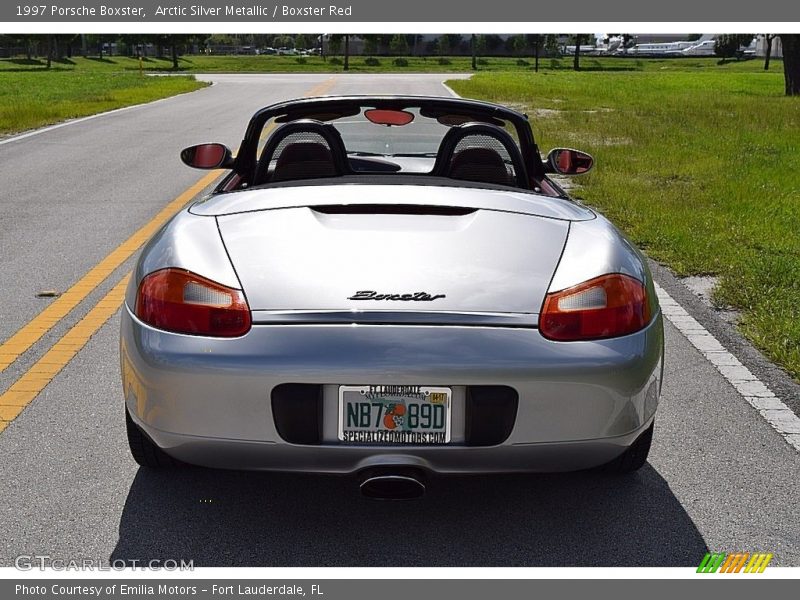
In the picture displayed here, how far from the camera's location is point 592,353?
120 inches

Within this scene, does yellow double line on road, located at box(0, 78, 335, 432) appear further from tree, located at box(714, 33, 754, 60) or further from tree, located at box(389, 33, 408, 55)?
tree, located at box(389, 33, 408, 55)

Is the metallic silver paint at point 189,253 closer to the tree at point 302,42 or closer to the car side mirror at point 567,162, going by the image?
the car side mirror at point 567,162

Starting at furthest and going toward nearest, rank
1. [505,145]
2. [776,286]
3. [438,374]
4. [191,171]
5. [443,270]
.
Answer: [191,171], [776,286], [505,145], [443,270], [438,374]

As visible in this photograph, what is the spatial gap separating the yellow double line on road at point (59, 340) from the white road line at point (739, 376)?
2989mm

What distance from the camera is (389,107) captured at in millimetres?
4871

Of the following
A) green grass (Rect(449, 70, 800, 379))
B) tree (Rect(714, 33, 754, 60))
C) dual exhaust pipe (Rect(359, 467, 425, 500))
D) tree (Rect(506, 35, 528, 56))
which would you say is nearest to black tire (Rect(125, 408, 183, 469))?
dual exhaust pipe (Rect(359, 467, 425, 500))

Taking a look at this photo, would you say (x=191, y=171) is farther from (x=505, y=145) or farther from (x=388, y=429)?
(x=388, y=429)

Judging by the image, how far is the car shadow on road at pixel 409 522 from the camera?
314cm

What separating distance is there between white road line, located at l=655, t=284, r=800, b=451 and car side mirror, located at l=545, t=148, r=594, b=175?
1100 millimetres

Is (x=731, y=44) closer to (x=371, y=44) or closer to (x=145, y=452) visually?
(x=371, y=44)

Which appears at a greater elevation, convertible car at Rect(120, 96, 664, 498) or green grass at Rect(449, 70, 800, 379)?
convertible car at Rect(120, 96, 664, 498)

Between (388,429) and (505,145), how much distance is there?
5.61ft

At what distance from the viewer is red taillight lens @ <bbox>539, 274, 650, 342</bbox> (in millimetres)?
3047

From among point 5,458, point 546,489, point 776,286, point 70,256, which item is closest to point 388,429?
point 546,489
